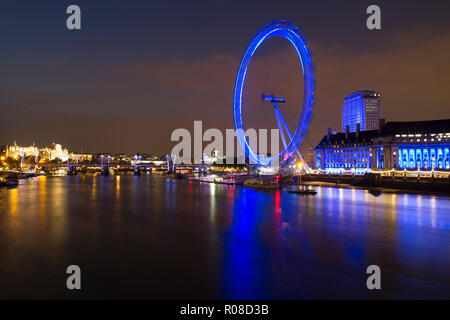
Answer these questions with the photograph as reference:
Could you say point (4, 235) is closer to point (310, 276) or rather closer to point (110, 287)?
point (110, 287)

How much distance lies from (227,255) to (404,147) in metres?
70.4

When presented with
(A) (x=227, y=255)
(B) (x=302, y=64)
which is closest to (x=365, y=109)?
(B) (x=302, y=64)

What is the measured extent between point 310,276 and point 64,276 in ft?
24.8

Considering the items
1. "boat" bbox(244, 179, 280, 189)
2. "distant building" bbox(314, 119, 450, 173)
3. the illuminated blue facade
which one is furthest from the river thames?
"distant building" bbox(314, 119, 450, 173)

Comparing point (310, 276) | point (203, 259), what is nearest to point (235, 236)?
point (203, 259)

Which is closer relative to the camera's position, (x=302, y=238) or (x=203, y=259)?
(x=203, y=259)

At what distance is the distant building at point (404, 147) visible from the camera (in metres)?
71.9

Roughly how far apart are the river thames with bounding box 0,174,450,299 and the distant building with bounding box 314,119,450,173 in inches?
1996

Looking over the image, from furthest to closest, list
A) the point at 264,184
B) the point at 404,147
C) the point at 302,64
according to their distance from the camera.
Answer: the point at 404,147 → the point at 264,184 → the point at 302,64

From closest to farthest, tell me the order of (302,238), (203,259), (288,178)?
(203,259), (302,238), (288,178)

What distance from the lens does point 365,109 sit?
164875mm

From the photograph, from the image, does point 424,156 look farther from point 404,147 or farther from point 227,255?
point 227,255

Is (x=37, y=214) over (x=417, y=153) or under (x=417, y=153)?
under

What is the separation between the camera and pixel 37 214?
27.6 metres
